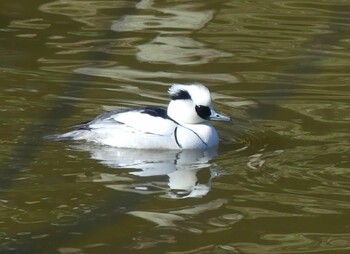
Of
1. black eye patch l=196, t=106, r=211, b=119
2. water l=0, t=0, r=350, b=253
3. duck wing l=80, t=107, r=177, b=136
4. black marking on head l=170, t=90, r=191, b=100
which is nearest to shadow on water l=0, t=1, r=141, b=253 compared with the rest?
water l=0, t=0, r=350, b=253

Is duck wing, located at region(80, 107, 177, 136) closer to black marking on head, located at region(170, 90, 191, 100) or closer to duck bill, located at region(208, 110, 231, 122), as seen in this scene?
black marking on head, located at region(170, 90, 191, 100)

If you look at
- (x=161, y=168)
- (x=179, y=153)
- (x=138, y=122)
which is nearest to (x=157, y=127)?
(x=138, y=122)

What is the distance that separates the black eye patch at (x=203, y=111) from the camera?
31.3 feet

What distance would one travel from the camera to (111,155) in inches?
364

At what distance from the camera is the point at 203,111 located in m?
9.56

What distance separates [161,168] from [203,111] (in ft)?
2.56

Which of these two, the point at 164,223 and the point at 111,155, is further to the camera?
the point at 111,155

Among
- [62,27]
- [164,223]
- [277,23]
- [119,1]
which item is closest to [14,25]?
[62,27]

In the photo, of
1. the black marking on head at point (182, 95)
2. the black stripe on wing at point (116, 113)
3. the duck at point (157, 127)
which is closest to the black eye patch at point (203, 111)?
the duck at point (157, 127)

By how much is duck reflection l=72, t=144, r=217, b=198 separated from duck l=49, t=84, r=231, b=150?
0.06 m

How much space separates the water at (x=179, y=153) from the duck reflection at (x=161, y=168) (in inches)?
0.6

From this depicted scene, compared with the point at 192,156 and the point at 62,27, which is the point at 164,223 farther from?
the point at 62,27

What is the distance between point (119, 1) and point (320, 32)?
2580mm

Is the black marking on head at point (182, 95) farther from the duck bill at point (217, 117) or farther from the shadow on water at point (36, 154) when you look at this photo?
the shadow on water at point (36, 154)
